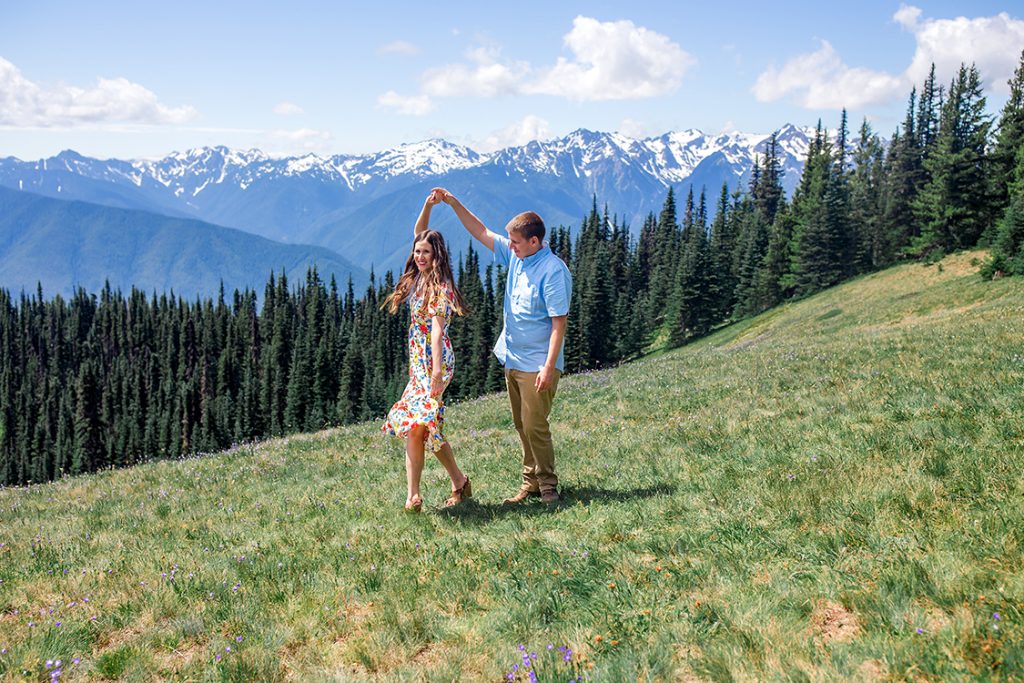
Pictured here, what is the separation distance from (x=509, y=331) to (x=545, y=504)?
92.4 inches

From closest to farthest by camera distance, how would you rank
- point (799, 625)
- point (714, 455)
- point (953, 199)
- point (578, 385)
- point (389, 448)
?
point (799, 625)
point (714, 455)
point (389, 448)
point (578, 385)
point (953, 199)

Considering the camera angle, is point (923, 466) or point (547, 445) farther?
point (547, 445)

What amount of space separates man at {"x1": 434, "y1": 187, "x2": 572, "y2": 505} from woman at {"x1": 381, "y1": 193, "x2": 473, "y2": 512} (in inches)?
25.0

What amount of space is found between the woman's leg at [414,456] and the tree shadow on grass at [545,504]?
482 millimetres

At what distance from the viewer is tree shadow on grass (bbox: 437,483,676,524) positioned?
8156 millimetres

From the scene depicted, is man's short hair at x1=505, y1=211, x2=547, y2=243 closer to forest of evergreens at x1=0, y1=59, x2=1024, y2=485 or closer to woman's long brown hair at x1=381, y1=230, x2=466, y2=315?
woman's long brown hair at x1=381, y1=230, x2=466, y2=315

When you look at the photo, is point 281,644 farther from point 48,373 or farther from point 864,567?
point 48,373

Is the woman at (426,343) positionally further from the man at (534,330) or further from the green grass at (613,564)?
the green grass at (613,564)

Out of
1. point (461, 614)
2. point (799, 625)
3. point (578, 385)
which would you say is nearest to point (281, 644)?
point (461, 614)

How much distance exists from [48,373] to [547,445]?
214 m

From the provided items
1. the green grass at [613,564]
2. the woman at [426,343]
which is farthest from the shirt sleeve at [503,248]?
the green grass at [613,564]

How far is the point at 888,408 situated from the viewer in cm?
997

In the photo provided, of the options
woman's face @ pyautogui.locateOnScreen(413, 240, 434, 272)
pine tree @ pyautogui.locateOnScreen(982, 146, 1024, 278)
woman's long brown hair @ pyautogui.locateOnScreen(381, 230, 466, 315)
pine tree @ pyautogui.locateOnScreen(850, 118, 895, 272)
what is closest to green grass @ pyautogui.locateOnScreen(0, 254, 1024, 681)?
woman's long brown hair @ pyautogui.locateOnScreen(381, 230, 466, 315)

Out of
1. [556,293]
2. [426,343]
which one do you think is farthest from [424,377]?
[556,293]
